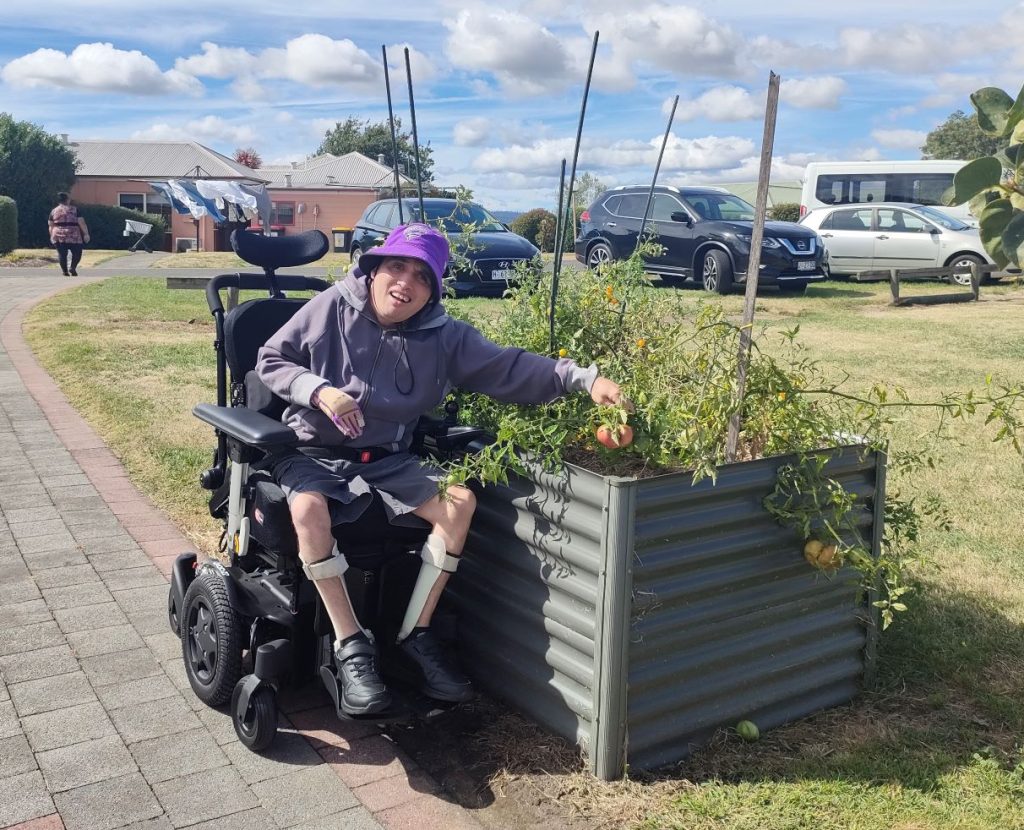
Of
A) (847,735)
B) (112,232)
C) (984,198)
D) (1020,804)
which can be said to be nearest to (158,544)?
(847,735)

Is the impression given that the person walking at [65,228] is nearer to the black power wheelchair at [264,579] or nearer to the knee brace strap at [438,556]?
the black power wheelchair at [264,579]

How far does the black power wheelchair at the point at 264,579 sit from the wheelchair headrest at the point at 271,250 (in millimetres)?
195

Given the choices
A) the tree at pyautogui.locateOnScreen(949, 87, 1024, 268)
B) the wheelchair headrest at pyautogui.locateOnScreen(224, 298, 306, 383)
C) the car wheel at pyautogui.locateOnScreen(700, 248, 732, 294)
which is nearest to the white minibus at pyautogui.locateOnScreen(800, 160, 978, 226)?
the car wheel at pyautogui.locateOnScreen(700, 248, 732, 294)

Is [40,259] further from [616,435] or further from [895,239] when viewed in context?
[616,435]

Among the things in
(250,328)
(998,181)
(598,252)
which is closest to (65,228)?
(598,252)

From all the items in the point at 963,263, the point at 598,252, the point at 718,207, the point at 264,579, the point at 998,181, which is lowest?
the point at 264,579

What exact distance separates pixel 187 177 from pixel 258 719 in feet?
189

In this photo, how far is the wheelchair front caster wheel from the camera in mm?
3129

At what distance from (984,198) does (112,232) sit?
1805 inches

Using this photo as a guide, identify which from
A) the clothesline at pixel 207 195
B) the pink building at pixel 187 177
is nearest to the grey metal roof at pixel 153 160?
the pink building at pixel 187 177

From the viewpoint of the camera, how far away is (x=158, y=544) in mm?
5086

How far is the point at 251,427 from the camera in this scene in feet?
10.0

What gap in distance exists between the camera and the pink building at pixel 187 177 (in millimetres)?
55031

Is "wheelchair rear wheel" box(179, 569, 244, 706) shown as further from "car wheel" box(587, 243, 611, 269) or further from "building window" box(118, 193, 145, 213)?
"building window" box(118, 193, 145, 213)
